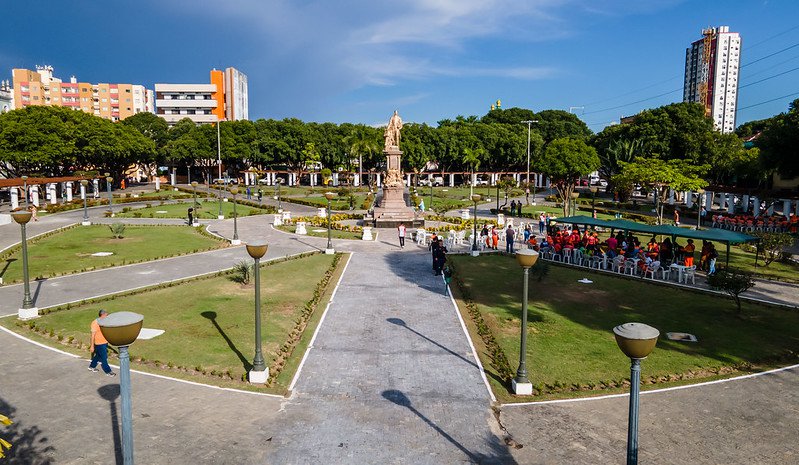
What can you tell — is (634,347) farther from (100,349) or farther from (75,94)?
(75,94)

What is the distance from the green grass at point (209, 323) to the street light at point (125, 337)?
14.3 ft

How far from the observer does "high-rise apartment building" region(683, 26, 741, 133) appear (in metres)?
146

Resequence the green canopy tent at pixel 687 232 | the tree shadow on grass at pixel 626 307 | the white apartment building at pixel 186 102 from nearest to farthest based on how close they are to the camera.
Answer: the tree shadow on grass at pixel 626 307 < the green canopy tent at pixel 687 232 < the white apartment building at pixel 186 102

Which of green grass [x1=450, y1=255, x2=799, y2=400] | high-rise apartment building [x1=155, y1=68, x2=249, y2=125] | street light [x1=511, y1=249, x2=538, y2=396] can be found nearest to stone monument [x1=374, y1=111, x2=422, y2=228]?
green grass [x1=450, y1=255, x2=799, y2=400]

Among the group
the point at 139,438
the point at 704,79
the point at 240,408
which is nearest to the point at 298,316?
the point at 240,408

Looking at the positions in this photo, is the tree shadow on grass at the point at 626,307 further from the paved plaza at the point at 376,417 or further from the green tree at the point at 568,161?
the green tree at the point at 568,161

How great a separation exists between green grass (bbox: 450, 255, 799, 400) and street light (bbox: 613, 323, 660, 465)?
4491mm

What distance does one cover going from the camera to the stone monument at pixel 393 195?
37750mm

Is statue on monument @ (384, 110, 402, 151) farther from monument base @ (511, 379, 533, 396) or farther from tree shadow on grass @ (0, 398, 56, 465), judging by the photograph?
tree shadow on grass @ (0, 398, 56, 465)

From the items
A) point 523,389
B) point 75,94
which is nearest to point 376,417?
point 523,389

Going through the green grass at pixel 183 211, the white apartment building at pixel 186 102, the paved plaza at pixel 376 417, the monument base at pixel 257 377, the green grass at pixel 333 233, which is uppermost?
the white apartment building at pixel 186 102

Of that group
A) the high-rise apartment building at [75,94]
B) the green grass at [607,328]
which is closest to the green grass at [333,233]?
the green grass at [607,328]

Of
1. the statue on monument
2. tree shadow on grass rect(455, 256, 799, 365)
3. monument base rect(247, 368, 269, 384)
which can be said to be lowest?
monument base rect(247, 368, 269, 384)

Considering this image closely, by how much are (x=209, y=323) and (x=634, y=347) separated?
40.0 ft
